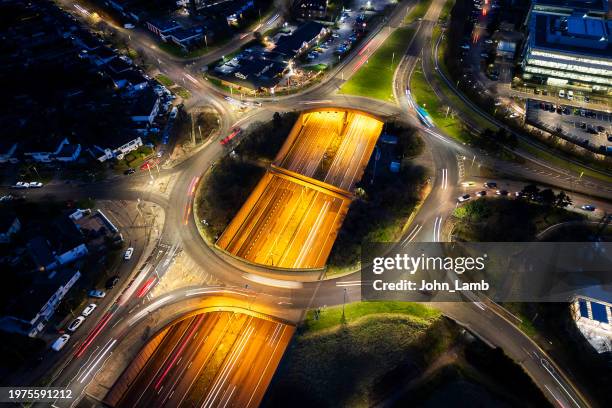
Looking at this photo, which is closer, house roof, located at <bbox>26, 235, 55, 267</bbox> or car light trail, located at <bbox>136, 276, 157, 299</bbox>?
car light trail, located at <bbox>136, 276, 157, 299</bbox>

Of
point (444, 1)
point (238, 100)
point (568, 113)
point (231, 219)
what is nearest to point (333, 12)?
point (444, 1)

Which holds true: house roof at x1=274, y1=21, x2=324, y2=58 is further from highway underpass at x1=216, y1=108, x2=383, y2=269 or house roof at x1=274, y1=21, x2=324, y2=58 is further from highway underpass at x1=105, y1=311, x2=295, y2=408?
highway underpass at x1=105, y1=311, x2=295, y2=408

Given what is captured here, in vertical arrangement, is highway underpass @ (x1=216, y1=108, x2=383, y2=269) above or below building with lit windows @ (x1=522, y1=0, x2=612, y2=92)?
below

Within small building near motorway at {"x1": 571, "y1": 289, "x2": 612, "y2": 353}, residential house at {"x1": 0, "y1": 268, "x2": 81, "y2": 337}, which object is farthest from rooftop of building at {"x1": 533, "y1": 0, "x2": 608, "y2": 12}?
residential house at {"x1": 0, "y1": 268, "x2": 81, "y2": 337}

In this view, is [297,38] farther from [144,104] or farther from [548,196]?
[548,196]

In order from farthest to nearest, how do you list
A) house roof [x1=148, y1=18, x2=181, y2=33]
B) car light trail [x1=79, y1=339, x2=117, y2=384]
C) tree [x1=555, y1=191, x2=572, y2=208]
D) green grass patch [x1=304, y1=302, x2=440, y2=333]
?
house roof [x1=148, y1=18, x2=181, y2=33] → tree [x1=555, y1=191, x2=572, y2=208] → green grass patch [x1=304, y1=302, x2=440, y2=333] → car light trail [x1=79, y1=339, x2=117, y2=384]

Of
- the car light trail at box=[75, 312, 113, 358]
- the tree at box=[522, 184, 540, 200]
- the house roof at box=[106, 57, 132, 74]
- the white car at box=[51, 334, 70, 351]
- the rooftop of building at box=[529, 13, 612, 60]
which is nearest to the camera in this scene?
the white car at box=[51, 334, 70, 351]

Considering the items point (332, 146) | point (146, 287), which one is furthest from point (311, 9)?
point (146, 287)

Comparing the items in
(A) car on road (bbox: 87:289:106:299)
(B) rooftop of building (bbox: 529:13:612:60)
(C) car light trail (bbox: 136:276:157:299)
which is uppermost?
(B) rooftop of building (bbox: 529:13:612:60)

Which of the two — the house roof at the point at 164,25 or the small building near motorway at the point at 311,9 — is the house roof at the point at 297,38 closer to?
the small building near motorway at the point at 311,9
